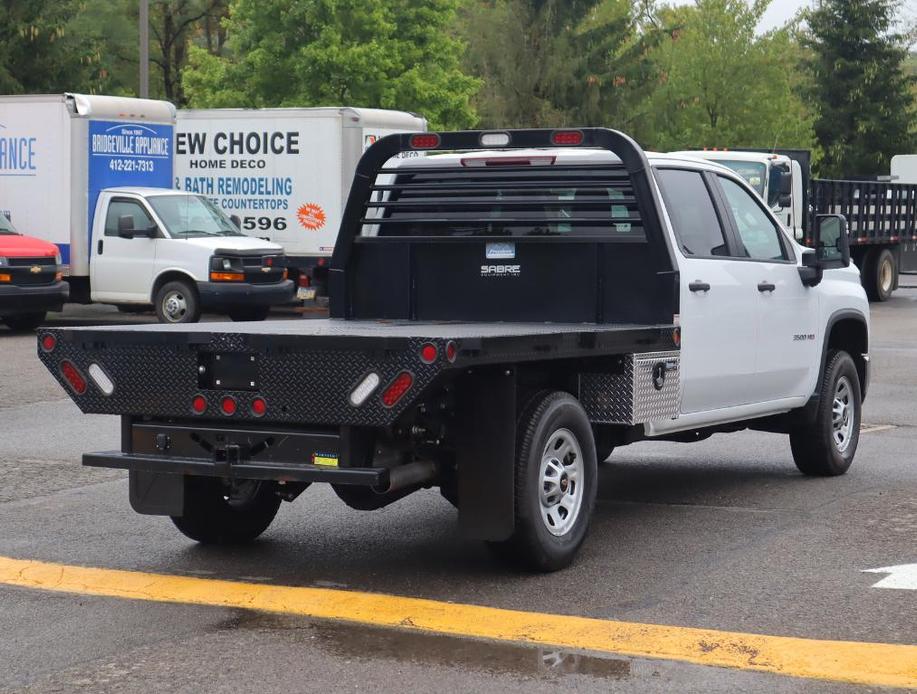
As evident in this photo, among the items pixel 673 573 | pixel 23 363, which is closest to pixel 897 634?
pixel 673 573

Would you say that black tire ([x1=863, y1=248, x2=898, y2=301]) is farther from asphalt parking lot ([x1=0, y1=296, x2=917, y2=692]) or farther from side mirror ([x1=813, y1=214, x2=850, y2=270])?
side mirror ([x1=813, y1=214, x2=850, y2=270])

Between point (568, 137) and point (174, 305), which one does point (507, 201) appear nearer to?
point (568, 137)

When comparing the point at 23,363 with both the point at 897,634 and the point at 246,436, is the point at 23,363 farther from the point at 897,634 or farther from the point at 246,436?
the point at 897,634

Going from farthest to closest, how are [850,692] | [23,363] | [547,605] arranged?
[23,363] < [547,605] < [850,692]

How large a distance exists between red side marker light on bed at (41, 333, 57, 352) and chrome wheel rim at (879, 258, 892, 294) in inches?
1027

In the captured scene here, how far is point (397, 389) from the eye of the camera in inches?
260

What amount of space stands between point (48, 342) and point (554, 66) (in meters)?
46.9

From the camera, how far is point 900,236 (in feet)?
104

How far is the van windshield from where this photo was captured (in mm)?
22016

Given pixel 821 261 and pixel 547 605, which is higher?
pixel 821 261

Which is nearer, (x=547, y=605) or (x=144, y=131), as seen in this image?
(x=547, y=605)

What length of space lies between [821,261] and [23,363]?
10852 millimetres

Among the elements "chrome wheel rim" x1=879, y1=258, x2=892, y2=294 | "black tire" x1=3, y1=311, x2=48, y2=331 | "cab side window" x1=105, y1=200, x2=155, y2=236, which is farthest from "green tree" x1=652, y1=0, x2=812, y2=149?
"black tire" x1=3, y1=311, x2=48, y2=331

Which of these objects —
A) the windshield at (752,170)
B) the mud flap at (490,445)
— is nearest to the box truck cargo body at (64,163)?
the windshield at (752,170)
